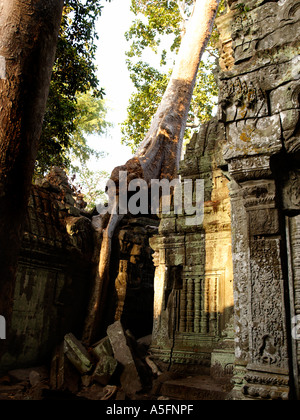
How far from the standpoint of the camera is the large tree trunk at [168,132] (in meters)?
6.25

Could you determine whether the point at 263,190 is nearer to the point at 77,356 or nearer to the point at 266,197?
the point at 266,197

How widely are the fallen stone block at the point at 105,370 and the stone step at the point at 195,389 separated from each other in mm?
703

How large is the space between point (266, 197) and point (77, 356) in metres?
3.34

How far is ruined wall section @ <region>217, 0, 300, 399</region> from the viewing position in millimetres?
2684

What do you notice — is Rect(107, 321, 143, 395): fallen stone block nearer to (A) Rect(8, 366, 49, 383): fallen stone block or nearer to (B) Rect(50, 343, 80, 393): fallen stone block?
(B) Rect(50, 343, 80, 393): fallen stone block

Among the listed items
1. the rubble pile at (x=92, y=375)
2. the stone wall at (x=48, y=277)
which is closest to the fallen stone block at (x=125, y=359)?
the rubble pile at (x=92, y=375)

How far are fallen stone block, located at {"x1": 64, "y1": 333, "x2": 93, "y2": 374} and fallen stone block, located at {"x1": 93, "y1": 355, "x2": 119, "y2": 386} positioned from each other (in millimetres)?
216

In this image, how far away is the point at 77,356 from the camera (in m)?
4.72

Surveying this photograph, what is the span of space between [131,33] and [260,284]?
14206 millimetres

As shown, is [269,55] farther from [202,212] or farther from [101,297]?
[101,297]

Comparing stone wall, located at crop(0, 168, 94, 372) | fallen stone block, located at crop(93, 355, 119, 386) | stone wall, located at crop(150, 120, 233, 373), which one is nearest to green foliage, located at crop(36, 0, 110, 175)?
stone wall, located at crop(0, 168, 94, 372)

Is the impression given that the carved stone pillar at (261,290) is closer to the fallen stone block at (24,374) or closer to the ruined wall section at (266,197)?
the ruined wall section at (266,197)

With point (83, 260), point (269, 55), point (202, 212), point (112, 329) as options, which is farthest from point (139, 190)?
point (269, 55)
